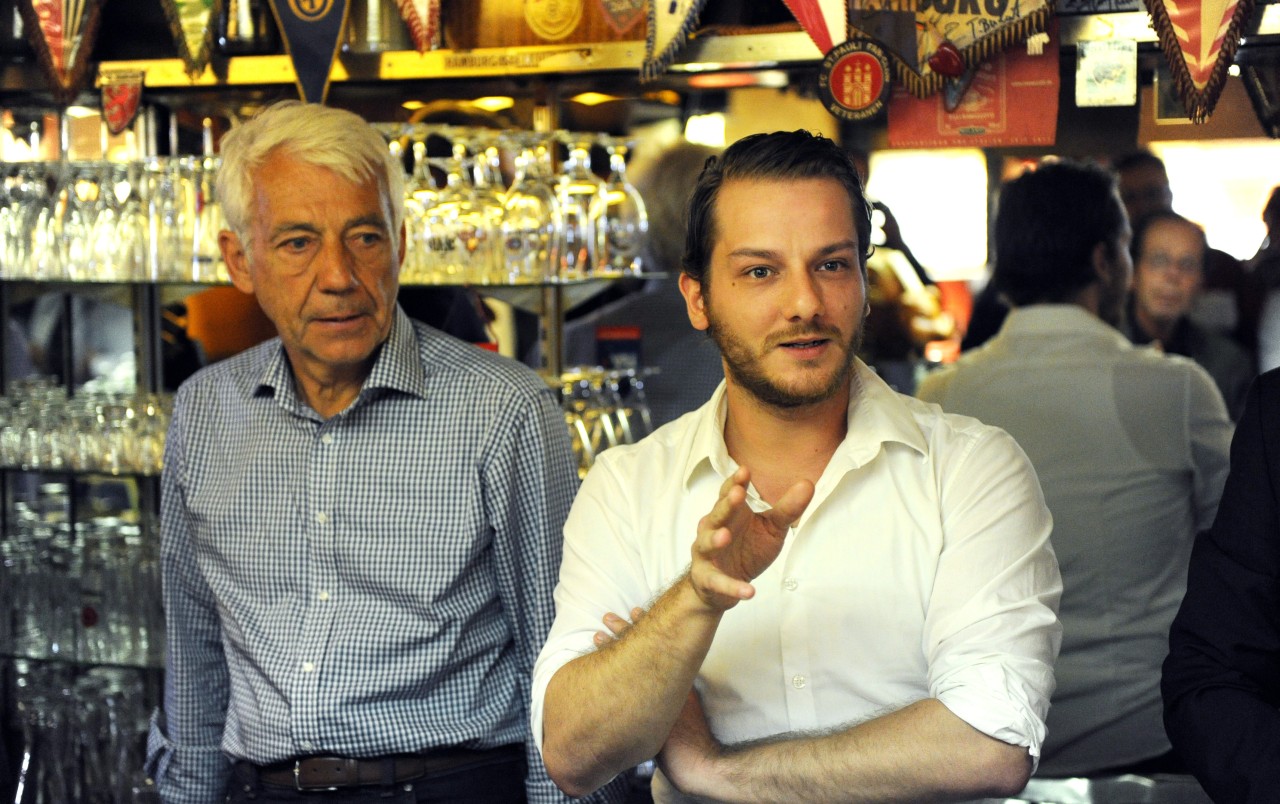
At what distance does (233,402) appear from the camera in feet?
8.78

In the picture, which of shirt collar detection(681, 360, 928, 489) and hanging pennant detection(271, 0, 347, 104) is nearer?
shirt collar detection(681, 360, 928, 489)

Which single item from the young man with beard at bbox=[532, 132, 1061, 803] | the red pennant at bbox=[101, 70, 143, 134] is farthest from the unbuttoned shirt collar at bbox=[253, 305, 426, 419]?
the red pennant at bbox=[101, 70, 143, 134]

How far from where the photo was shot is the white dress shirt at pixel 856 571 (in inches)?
73.8

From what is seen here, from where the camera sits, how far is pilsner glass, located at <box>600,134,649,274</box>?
3125 millimetres

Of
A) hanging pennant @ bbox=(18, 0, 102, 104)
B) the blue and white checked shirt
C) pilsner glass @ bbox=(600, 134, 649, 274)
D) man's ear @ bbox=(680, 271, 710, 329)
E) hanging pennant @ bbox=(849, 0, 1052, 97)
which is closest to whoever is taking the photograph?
man's ear @ bbox=(680, 271, 710, 329)

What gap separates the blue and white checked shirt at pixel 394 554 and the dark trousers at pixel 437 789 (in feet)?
0.15

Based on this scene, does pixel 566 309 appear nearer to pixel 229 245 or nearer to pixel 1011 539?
pixel 229 245

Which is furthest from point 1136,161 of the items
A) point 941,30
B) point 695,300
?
point 695,300

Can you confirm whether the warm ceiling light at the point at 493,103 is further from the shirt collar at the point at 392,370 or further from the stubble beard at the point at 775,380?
the stubble beard at the point at 775,380

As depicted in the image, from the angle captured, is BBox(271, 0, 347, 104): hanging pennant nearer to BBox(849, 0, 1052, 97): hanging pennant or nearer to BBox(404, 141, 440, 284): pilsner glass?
BBox(404, 141, 440, 284): pilsner glass

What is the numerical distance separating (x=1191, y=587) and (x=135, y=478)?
8.86ft

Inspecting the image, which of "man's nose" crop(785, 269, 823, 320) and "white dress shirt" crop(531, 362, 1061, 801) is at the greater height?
"man's nose" crop(785, 269, 823, 320)

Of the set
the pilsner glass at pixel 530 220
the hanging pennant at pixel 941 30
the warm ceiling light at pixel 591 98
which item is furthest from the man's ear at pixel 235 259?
the hanging pennant at pixel 941 30

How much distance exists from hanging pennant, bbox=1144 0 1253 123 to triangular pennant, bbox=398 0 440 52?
4.95 feet
